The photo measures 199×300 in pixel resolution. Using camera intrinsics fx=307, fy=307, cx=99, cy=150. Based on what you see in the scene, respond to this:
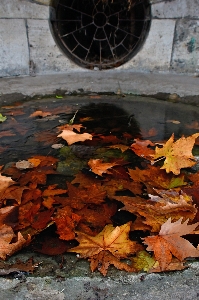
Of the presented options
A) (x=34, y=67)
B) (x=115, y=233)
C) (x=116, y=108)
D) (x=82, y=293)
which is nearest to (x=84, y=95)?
(x=116, y=108)

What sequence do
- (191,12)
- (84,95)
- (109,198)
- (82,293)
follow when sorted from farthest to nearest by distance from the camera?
(191,12)
(84,95)
(109,198)
(82,293)

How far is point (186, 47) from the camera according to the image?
3.94m

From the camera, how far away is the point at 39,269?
1076 millimetres

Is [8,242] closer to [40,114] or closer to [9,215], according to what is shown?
[9,215]

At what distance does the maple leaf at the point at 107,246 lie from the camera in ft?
3.57

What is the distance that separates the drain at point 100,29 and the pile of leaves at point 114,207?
2.43m

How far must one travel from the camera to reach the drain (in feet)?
13.1

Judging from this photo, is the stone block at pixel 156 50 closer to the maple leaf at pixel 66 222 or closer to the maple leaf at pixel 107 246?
the maple leaf at pixel 66 222

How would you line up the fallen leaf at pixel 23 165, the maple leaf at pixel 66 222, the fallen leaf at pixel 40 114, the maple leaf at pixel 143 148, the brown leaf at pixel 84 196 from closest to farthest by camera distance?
the maple leaf at pixel 66 222 < the brown leaf at pixel 84 196 < the fallen leaf at pixel 23 165 < the maple leaf at pixel 143 148 < the fallen leaf at pixel 40 114

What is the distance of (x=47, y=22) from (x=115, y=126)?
6.98 feet

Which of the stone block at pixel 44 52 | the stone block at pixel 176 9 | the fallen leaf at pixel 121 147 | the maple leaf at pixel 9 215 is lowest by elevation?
the maple leaf at pixel 9 215

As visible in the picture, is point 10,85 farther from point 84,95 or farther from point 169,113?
point 169,113

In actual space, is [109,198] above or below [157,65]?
below

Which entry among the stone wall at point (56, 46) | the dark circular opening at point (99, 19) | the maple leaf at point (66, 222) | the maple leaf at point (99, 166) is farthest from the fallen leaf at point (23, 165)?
the dark circular opening at point (99, 19)
